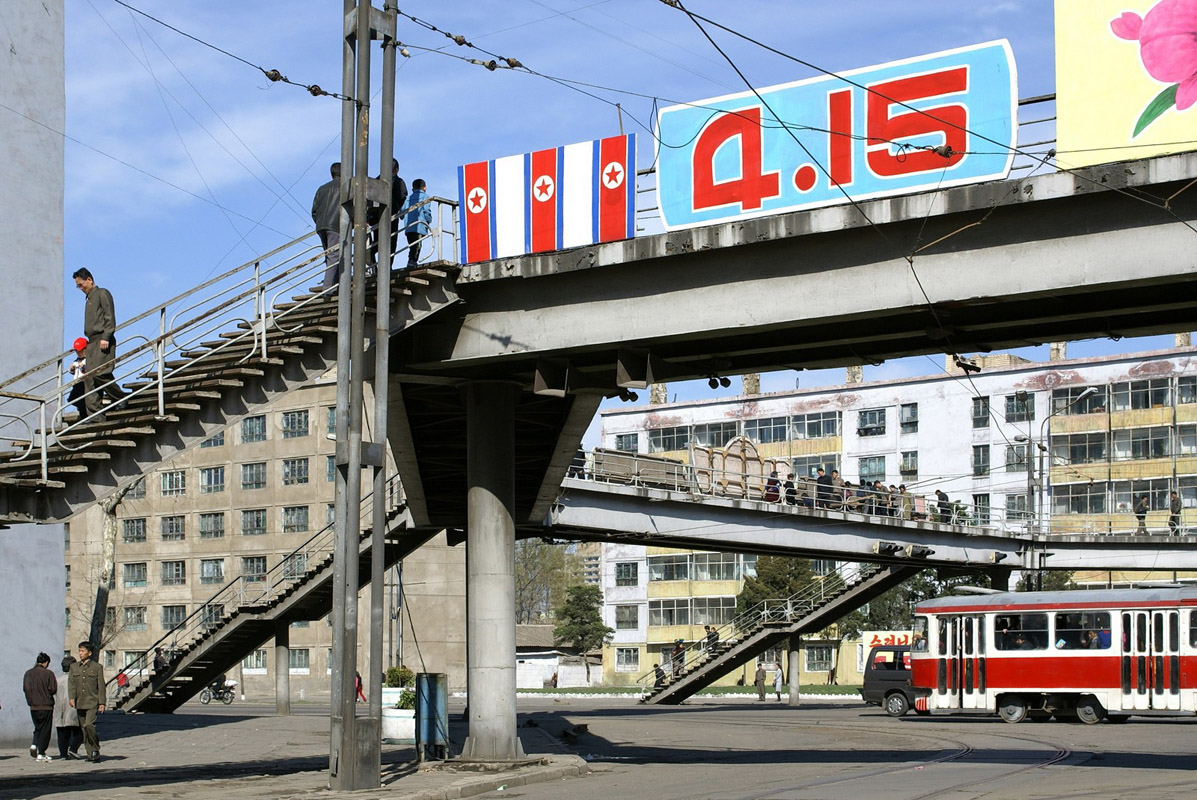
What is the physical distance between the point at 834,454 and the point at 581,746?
5951 centimetres

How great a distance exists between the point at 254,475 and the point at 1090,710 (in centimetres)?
5846

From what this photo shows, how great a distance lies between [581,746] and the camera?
2736 centimetres

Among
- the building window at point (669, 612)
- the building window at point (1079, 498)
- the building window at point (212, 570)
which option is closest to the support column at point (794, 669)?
the building window at point (1079, 498)

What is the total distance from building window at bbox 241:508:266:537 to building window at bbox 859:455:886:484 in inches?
1403

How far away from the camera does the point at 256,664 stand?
84.1 meters

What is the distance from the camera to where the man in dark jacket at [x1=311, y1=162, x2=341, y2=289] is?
20.2 m

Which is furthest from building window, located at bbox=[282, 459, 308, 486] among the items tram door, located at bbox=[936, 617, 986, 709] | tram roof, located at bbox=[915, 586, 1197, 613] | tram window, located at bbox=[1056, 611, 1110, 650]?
tram window, located at bbox=[1056, 611, 1110, 650]

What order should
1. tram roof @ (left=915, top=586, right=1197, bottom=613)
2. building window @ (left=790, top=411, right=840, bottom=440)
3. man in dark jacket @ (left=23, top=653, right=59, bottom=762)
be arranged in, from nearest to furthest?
1. man in dark jacket @ (left=23, top=653, right=59, bottom=762)
2. tram roof @ (left=915, top=586, right=1197, bottom=613)
3. building window @ (left=790, top=411, right=840, bottom=440)

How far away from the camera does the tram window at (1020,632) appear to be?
36125mm

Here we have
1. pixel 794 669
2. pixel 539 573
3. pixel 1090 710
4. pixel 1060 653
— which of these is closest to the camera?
pixel 1090 710

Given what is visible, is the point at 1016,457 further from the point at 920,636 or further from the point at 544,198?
the point at 544,198

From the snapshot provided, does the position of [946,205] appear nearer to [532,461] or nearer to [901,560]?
[532,461]

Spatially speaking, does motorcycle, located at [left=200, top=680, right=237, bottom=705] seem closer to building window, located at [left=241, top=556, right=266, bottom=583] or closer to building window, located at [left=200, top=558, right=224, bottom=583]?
building window, located at [left=241, top=556, right=266, bottom=583]

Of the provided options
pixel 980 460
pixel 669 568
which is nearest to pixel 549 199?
pixel 980 460
